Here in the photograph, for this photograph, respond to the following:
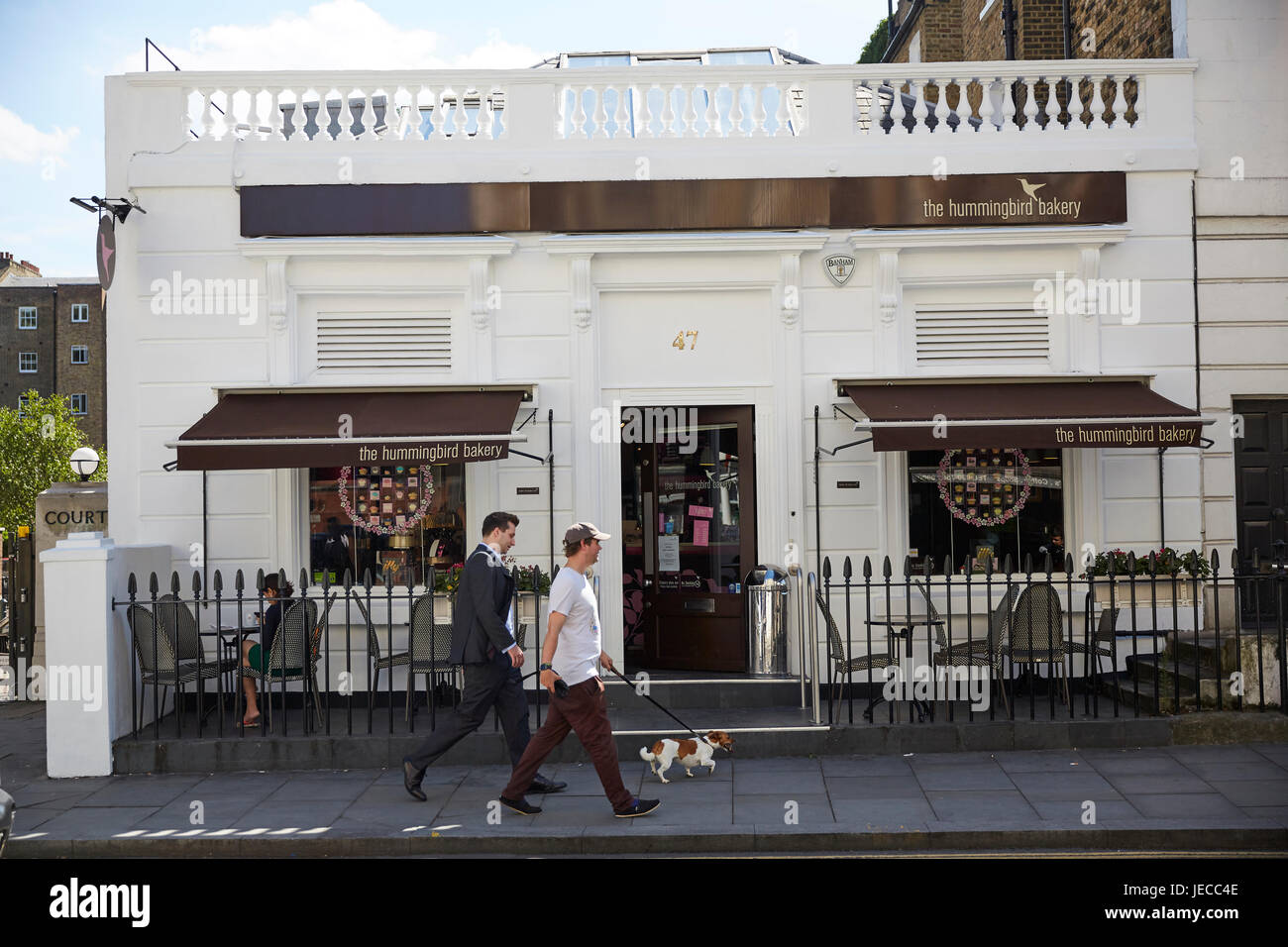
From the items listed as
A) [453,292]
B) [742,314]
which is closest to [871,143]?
[742,314]

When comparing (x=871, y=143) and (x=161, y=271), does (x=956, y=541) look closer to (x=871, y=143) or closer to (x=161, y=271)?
(x=871, y=143)

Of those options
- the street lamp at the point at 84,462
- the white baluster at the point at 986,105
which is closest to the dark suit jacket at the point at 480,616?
the street lamp at the point at 84,462

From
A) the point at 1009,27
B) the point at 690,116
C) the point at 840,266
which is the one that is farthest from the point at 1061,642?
the point at 1009,27

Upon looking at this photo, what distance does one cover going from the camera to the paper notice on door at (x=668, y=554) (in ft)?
37.4

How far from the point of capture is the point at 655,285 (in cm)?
1103

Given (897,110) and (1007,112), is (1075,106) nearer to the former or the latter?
(1007,112)

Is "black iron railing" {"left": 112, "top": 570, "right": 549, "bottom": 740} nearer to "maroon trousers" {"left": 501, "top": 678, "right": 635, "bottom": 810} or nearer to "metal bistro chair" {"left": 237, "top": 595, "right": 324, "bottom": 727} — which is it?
"metal bistro chair" {"left": 237, "top": 595, "right": 324, "bottom": 727}

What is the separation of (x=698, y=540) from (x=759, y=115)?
14.2 feet

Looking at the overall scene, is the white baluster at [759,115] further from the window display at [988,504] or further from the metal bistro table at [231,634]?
the metal bistro table at [231,634]

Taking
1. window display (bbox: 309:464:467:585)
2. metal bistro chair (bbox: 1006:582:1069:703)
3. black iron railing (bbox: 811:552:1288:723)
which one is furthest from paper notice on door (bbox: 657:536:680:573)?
metal bistro chair (bbox: 1006:582:1069:703)
